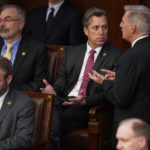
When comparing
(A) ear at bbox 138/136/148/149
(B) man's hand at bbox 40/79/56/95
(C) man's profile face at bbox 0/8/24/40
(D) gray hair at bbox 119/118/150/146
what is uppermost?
(C) man's profile face at bbox 0/8/24/40

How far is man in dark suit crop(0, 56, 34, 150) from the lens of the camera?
3.49 m

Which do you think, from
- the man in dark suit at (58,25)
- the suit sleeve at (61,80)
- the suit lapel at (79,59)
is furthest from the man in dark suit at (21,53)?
the man in dark suit at (58,25)

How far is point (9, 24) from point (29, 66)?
0.46m

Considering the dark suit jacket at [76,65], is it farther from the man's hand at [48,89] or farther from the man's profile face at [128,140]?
the man's profile face at [128,140]

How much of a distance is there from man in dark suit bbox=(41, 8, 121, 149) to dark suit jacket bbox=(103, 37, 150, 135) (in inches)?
19.6

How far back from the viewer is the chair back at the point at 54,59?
15.5ft

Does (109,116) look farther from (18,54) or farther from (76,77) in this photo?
(18,54)

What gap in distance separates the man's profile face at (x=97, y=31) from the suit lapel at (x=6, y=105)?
3.76 feet

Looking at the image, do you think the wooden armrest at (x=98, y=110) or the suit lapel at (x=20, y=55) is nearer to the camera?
the wooden armrest at (x=98, y=110)

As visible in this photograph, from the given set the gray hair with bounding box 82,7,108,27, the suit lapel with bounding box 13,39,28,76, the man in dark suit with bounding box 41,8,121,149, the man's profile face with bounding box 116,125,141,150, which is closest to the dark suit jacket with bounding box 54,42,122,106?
the man in dark suit with bounding box 41,8,121,149

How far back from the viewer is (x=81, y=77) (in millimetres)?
4496

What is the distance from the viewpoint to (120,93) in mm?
3689

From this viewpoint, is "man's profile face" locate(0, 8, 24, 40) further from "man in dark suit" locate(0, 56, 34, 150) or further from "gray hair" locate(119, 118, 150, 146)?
"gray hair" locate(119, 118, 150, 146)

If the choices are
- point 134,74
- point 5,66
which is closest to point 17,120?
point 5,66
